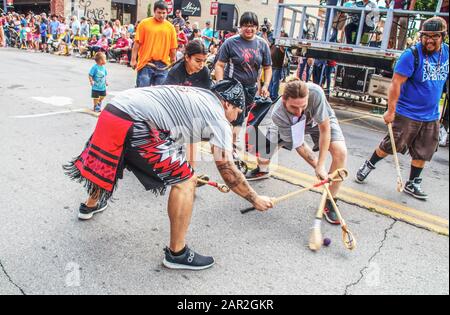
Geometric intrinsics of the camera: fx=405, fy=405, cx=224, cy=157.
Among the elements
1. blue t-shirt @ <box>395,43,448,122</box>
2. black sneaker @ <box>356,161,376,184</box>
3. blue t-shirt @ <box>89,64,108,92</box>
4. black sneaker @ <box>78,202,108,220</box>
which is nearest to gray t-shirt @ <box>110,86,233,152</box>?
black sneaker @ <box>78,202,108,220</box>

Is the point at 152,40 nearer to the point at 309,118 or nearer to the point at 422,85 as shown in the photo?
the point at 309,118

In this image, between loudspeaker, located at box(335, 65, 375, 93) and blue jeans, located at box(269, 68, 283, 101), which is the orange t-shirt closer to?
blue jeans, located at box(269, 68, 283, 101)

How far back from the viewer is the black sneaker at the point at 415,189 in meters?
4.25

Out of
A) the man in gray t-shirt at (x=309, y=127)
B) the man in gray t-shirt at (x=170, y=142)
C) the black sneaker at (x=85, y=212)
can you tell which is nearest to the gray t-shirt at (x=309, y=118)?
the man in gray t-shirt at (x=309, y=127)

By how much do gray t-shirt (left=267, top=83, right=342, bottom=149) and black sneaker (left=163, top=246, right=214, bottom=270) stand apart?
5.34 feet

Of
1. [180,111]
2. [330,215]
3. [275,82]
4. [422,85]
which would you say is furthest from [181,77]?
[275,82]

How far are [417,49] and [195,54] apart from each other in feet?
7.11

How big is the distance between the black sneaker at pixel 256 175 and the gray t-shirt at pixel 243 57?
46.5 inches

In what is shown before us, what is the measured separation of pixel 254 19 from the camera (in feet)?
15.8

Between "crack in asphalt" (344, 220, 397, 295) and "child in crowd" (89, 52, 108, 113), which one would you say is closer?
"crack in asphalt" (344, 220, 397, 295)

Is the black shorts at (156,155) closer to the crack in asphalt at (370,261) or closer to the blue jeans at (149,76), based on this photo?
the crack in asphalt at (370,261)

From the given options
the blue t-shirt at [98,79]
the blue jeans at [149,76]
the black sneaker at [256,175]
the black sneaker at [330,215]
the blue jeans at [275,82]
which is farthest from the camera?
the blue jeans at [275,82]

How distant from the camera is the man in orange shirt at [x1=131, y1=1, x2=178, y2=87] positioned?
5879 millimetres

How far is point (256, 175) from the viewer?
14.9 ft
